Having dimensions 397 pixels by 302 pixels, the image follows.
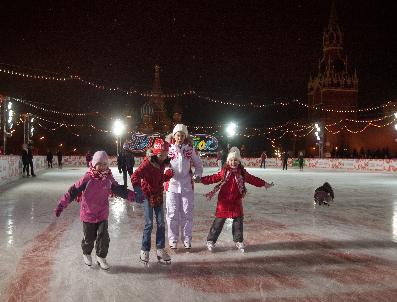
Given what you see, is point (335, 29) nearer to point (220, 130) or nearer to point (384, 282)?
point (220, 130)

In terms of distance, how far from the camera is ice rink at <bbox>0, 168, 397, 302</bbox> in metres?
3.98

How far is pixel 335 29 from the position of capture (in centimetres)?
10281

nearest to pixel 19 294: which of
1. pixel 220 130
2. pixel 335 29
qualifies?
pixel 220 130

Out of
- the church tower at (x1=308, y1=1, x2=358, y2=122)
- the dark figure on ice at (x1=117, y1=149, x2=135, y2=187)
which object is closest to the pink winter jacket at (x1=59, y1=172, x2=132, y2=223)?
the dark figure on ice at (x1=117, y1=149, x2=135, y2=187)

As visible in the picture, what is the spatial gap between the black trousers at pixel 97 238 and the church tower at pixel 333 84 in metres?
81.2

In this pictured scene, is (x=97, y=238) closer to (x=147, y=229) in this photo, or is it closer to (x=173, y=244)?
(x=147, y=229)

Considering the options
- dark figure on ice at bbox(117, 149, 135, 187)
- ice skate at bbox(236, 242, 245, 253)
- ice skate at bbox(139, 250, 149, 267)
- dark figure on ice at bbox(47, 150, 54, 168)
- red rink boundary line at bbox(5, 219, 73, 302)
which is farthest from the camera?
dark figure on ice at bbox(47, 150, 54, 168)

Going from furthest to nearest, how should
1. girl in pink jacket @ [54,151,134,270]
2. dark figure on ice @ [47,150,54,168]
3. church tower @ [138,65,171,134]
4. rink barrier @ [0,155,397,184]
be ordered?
church tower @ [138,65,171,134] < dark figure on ice @ [47,150,54,168] < rink barrier @ [0,155,397,184] < girl in pink jacket @ [54,151,134,270]

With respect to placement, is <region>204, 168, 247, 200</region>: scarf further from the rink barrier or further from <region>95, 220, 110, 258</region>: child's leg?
the rink barrier

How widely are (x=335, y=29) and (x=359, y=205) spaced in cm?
9879

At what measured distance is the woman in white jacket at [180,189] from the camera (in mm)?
5715

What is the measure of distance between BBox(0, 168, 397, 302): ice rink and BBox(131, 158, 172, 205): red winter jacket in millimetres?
717

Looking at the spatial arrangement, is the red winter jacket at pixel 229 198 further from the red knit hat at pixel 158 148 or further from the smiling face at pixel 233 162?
the red knit hat at pixel 158 148

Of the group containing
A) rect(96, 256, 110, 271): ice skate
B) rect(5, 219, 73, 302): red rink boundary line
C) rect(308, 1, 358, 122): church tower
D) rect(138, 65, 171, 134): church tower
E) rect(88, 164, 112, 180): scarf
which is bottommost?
rect(5, 219, 73, 302): red rink boundary line
